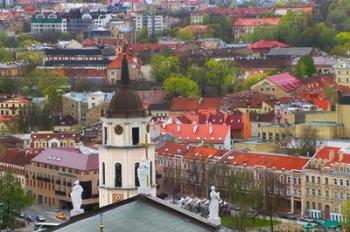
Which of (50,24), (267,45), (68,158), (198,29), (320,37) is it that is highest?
(50,24)

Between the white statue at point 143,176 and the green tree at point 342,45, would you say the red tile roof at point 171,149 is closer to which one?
the white statue at point 143,176

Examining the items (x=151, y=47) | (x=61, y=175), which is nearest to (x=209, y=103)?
(x=61, y=175)

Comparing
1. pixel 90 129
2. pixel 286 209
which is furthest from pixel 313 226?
pixel 90 129

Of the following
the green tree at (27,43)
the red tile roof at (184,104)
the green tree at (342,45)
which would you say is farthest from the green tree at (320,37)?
the red tile roof at (184,104)

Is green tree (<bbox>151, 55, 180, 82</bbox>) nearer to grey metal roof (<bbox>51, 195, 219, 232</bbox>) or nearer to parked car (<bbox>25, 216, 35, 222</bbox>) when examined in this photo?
parked car (<bbox>25, 216, 35, 222</bbox>)

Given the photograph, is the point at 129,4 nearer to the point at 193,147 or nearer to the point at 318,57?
the point at 318,57

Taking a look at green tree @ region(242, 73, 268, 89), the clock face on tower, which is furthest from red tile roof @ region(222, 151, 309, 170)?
green tree @ region(242, 73, 268, 89)

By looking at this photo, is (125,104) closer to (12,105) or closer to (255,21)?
(12,105)
